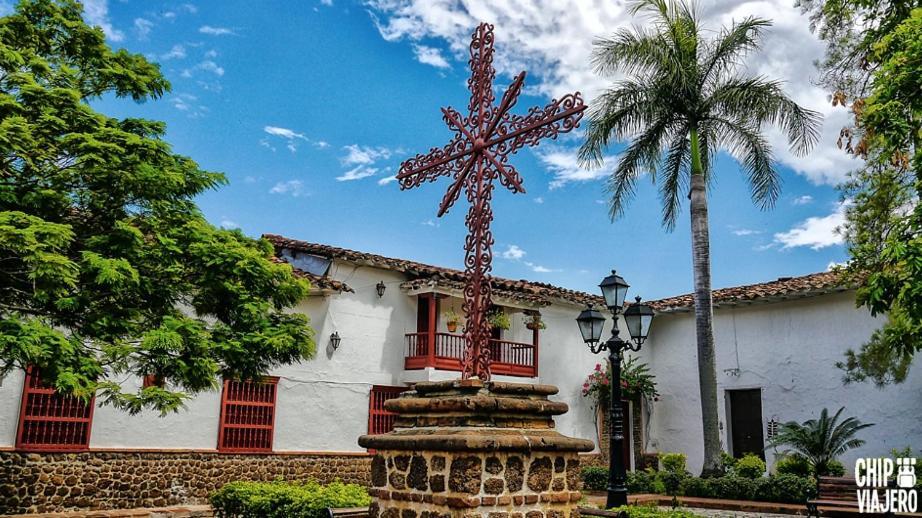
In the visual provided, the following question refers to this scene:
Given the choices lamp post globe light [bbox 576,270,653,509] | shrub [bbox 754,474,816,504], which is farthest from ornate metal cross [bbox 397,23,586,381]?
shrub [bbox 754,474,816,504]

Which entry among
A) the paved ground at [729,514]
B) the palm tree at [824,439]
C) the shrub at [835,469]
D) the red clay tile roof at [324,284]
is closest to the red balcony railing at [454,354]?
the red clay tile roof at [324,284]

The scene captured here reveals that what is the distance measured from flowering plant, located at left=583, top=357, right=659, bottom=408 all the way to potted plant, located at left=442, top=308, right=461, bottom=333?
4.40m

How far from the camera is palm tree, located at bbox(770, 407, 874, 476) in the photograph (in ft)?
51.2

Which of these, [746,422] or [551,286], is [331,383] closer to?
[551,286]

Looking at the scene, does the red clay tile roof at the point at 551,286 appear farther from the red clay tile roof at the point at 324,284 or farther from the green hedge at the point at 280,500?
the green hedge at the point at 280,500

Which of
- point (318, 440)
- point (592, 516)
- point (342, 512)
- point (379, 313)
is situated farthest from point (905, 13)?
point (318, 440)

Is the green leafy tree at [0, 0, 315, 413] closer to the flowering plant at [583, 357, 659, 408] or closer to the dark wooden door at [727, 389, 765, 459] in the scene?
the flowering plant at [583, 357, 659, 408]

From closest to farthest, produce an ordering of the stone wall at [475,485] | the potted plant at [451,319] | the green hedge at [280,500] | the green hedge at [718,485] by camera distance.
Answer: the stone wall at [475,485], the green hedge at [280,500], the green hedge at [718,485], the potted plant at [451,319]

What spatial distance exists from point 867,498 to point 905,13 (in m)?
6.81

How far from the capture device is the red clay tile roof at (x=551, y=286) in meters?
17.0

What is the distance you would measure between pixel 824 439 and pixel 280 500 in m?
12.2

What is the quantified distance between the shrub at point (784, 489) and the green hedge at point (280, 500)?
29.4ft

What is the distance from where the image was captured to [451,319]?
60.6 ft

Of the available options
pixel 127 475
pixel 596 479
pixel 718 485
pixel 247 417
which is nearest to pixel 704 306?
pixel 718 485
